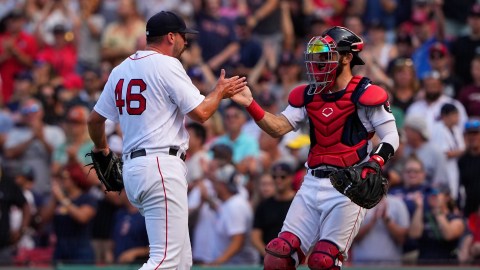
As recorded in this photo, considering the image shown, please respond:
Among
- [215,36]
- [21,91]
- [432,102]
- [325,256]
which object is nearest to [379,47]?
[432,102]

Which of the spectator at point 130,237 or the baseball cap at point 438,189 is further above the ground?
the baseball cap at point 438,189

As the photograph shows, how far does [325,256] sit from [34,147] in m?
7.43

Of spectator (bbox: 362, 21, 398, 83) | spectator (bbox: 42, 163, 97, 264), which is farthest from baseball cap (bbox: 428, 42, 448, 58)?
spectator (bbox: 42, 163, 97, 264)

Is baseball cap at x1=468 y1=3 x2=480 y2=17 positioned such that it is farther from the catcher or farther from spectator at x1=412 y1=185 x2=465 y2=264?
the catcher

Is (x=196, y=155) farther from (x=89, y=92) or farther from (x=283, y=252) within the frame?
(x=283, y=252)

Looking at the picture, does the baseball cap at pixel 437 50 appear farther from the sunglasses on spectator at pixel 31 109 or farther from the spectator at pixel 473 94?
the sunglasses on spectator at pixel 31 109

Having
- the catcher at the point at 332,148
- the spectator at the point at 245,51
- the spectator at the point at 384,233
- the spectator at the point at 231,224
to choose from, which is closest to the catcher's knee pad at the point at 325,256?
the catcher at the point at 332,148

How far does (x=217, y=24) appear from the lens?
1670cm

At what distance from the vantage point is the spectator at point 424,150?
40.9 feet

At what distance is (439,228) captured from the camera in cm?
1165

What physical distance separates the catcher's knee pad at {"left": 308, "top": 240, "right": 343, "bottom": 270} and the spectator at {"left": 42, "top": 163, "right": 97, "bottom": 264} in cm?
518

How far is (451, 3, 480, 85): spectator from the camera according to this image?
14.6m

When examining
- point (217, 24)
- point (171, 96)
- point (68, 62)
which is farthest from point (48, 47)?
point (171, 96)

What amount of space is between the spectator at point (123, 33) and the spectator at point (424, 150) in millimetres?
5353
